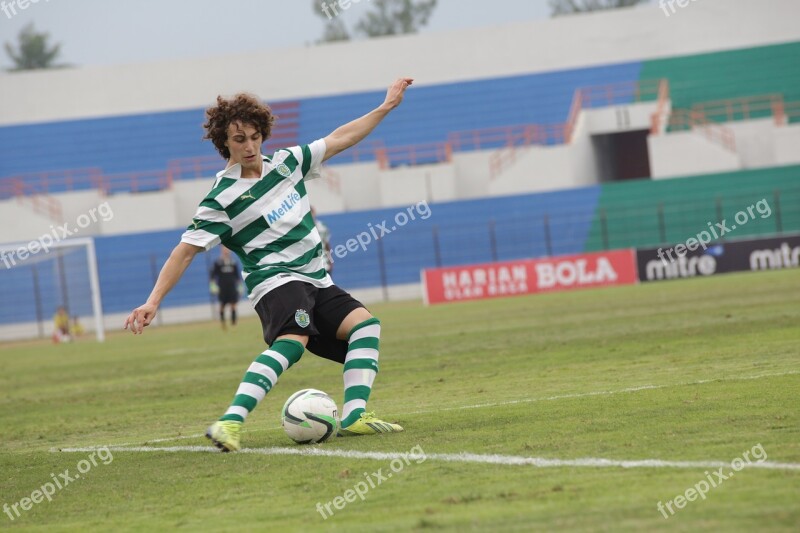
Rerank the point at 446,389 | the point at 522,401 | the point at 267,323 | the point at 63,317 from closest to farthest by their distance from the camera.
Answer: the point at 267,323 < the point at 522,401 < the point at 446,389 < the point at 63,317

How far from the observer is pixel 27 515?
5586 millimetres

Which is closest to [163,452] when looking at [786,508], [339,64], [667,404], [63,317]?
[667,404]

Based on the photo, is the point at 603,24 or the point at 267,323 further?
the point at 603,24

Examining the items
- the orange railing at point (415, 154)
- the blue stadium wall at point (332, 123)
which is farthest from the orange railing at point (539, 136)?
the orange railing at point (415, 154)

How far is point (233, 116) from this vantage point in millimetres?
7039

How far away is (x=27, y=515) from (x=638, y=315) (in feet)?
46.0

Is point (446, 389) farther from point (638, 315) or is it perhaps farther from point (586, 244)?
point (586, 244)

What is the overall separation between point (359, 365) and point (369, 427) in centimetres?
39

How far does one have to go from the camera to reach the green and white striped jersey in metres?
7.08

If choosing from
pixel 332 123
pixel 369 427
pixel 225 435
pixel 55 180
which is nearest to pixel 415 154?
pixel 332 123

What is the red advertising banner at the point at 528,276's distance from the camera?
111 feet

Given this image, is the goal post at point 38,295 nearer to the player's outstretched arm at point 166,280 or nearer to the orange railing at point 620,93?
the orange railing at point 620,93

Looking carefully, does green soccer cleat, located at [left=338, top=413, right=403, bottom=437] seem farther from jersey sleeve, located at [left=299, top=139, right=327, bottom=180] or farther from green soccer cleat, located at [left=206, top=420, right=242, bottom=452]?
jersey sleeve, located at [left=299, top=139, right=327, bottom=180]

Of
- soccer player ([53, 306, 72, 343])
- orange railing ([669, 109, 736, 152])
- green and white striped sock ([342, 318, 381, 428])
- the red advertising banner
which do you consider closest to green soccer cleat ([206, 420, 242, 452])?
green and white striped sock ([342, 318, 381, 428])
